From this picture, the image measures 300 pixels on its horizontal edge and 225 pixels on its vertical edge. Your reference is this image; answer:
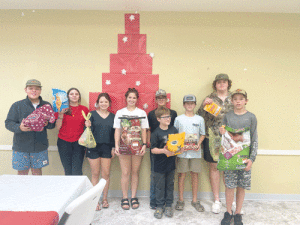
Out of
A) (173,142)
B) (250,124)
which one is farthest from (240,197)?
(173,142)

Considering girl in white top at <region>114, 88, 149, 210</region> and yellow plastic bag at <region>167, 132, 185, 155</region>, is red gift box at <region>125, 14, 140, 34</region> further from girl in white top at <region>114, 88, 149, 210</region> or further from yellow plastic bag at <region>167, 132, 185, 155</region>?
yellow plastic bag at <region>167, 132, 185, 155</region>

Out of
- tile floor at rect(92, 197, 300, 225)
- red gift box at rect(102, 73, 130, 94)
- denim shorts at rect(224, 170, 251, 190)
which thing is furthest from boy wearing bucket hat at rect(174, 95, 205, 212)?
red gift box at rect(102, 73, 130, 94)

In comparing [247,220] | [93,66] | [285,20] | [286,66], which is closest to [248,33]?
[285,20]

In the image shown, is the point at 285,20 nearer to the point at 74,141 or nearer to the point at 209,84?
the point at 209,84

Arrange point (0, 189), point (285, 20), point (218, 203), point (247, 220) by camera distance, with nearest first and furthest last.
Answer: point (0, 189), point (247, 220), point (218, 203), point (285, 20)

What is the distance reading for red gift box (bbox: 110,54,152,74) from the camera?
2.60 m

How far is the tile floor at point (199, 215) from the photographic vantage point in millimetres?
2092

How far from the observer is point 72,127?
7.78 feet

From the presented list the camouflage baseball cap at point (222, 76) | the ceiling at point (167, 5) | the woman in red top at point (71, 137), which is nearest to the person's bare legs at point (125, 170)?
the woman in red top at point (71, 137)

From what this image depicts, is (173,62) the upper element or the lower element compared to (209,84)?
upper

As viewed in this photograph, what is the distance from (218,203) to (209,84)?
1621 mm

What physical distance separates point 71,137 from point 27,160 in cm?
57

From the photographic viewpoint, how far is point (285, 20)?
2584mm

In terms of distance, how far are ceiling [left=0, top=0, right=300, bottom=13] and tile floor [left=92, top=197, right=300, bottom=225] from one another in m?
2.71
